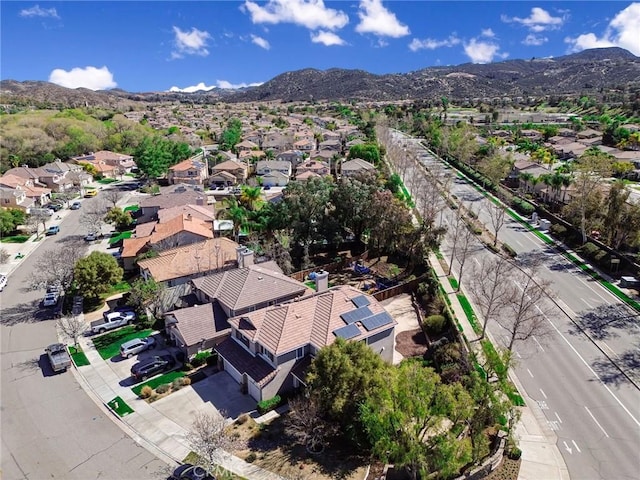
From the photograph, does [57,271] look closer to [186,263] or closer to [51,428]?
[186,263]

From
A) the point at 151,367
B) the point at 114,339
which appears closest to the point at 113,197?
the point at 114,339

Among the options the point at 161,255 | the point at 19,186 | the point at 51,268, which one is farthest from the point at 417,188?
the point at 19,186

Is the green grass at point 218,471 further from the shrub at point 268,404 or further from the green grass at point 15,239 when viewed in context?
the green grass at point 15,239

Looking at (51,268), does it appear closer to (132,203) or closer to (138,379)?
(138,379)

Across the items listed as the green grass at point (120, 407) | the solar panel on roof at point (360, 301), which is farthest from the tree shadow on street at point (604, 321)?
the green grass at point (120, 407)

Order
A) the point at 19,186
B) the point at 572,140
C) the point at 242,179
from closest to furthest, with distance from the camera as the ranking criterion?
the point at 19,186, the point at 242,179, the point at 572,140

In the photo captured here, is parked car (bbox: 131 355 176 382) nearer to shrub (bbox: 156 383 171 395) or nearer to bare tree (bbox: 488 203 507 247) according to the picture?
shrub (bbox: 156 383 171 395)

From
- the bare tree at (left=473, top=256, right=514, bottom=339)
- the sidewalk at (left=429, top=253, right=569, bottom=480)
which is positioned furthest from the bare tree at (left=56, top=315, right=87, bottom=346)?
the sidewalk at (left=429, top=253, right=569, bottom=480)
